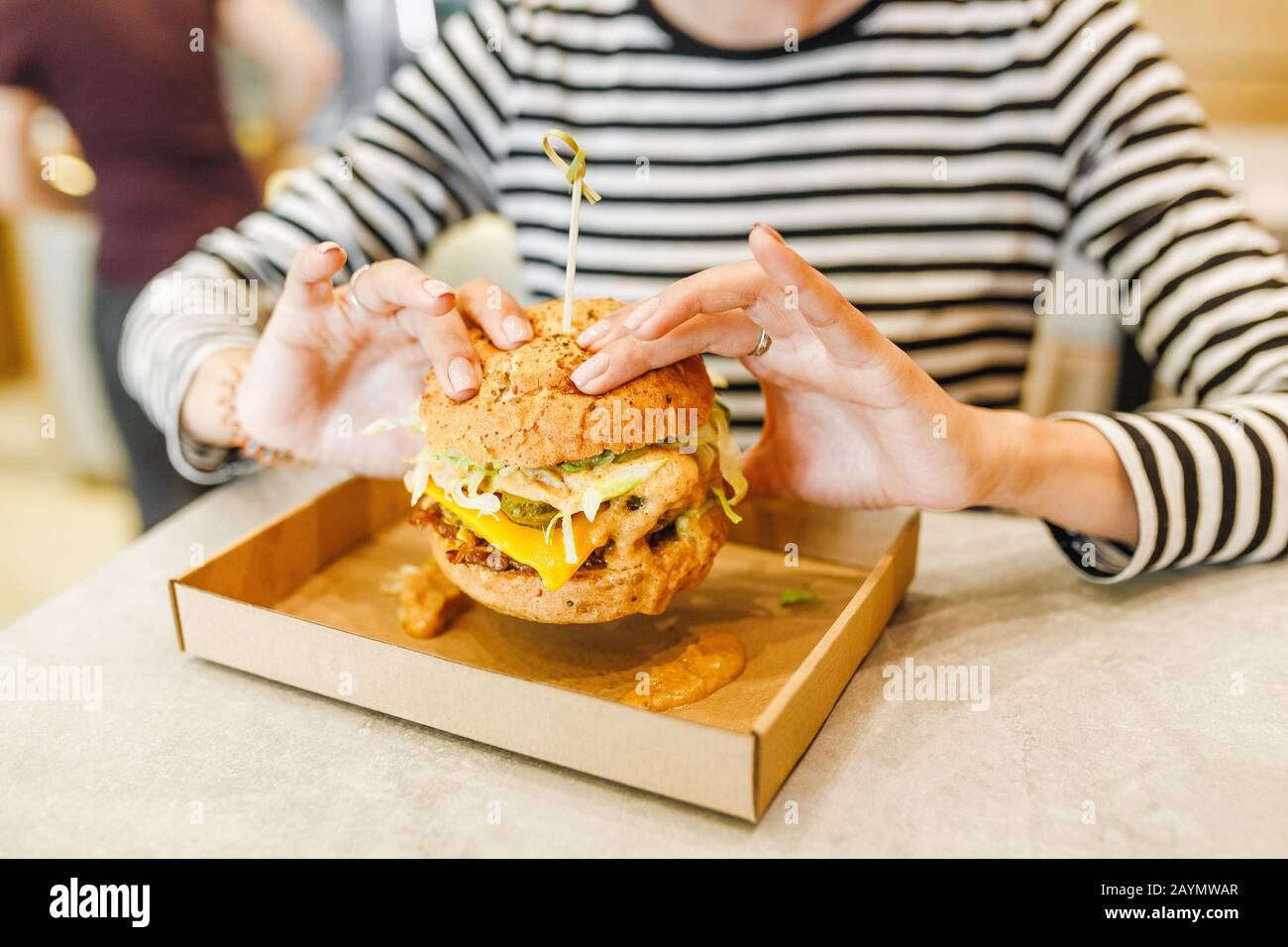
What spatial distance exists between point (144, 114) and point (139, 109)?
0.05 feet

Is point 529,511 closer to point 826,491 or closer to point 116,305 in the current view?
point 826,491

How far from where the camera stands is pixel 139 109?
263 cm

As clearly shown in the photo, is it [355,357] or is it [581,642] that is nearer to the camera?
[581,642]

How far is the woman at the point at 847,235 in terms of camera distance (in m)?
1.46

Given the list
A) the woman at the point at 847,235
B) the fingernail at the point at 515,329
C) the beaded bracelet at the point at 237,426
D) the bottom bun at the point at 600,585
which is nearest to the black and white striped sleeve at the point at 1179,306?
the woman at the point at 847,235

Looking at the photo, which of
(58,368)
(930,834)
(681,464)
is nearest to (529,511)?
(681,464)

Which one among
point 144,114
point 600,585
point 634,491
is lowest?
point 600,585

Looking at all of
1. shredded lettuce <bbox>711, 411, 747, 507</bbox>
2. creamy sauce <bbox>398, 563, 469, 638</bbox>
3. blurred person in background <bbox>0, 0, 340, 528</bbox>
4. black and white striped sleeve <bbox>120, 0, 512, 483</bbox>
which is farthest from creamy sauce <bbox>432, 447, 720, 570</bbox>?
blurred person in background <bbox>0, 0, 340, 528</bbox>

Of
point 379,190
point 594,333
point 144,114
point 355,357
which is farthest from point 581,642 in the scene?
point 144,114

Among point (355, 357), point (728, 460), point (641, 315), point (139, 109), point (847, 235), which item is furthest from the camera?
point (139, 109)

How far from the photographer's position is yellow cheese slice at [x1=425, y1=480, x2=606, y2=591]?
48.2 inches

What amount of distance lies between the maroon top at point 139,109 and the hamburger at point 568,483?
6.13 feet

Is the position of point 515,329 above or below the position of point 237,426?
above

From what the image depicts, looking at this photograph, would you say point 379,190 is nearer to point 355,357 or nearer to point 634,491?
point 355,357
